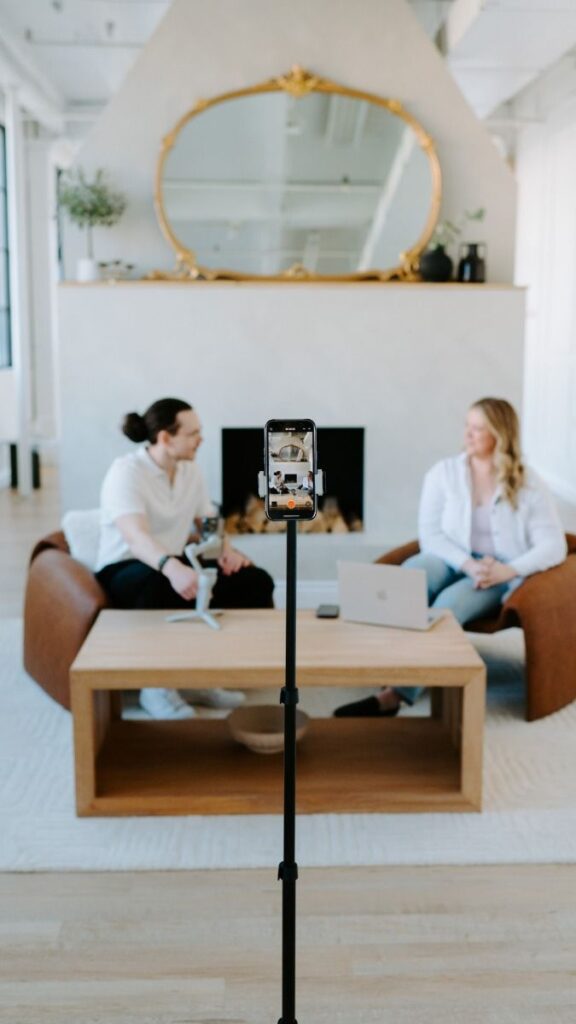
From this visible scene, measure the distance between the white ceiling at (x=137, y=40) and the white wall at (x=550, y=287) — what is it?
0.54 meters

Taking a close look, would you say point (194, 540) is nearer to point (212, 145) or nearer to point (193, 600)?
point (193, 600)

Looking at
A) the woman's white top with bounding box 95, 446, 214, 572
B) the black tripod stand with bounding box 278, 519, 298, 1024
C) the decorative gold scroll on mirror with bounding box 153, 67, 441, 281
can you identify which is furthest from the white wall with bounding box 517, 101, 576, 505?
the black tripod stand with bounding box 278, 519, 298, 1024

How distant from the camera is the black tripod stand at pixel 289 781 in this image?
62.5 inches

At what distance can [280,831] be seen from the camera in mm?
2764

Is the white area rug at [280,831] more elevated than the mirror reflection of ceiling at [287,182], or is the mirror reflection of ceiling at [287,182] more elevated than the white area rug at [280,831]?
the mirror reflection of ceiling at [287,182]

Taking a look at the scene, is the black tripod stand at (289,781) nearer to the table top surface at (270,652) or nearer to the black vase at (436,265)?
the table top surface at (270,652)

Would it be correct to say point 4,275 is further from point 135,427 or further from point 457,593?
point 457,593

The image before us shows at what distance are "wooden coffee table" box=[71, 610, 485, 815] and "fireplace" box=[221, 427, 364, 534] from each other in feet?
7.37

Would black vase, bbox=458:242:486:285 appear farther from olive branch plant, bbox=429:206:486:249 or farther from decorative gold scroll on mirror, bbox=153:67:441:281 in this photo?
decorative gold scroll on mirror, bbox=153:67:441:281

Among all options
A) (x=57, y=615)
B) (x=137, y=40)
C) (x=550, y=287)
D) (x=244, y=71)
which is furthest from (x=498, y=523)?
(x=550, y=287)

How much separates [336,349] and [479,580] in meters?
2.02

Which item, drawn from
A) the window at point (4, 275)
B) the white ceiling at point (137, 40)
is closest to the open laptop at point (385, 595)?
the white ceiling at point (137, 40)

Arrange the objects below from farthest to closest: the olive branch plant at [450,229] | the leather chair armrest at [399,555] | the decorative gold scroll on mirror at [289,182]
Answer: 1. the olive branch plant at [450,229]
2. the decorative gold scroll on mirror at [289,182]
3. the leather chair armrest at [399,555]

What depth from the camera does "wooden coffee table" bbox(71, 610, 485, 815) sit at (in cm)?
280
